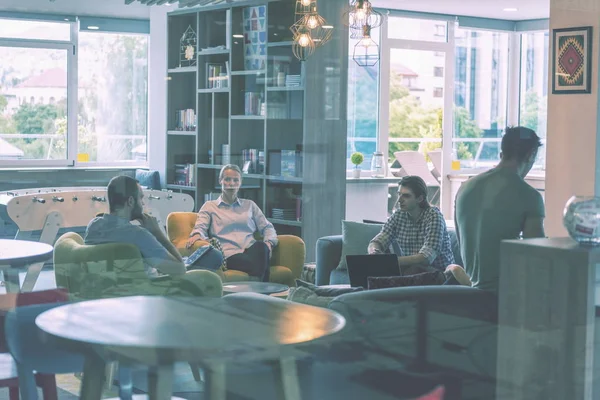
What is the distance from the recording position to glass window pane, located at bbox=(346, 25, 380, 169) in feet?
15.5

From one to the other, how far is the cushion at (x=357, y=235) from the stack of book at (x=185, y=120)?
0.99 m

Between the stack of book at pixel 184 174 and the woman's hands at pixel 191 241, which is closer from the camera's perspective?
the woman's hands at pixel 191 241

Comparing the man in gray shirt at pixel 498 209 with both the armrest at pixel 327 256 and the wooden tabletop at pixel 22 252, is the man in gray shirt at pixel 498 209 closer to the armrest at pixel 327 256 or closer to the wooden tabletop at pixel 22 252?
the armrest at pixel 327 256

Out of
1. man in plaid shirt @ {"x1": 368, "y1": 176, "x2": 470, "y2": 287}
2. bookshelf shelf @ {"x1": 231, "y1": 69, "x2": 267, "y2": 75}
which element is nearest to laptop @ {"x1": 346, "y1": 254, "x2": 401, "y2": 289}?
man in plaid shirt @ {"x1": 368, "y1": 176, "x2": 470, "y2": 287}

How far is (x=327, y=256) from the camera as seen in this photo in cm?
401

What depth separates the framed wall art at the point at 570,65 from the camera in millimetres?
3188

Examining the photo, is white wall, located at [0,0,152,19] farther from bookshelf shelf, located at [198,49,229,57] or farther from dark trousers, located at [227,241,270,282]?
dark trousers, located at [227,241,270,282]

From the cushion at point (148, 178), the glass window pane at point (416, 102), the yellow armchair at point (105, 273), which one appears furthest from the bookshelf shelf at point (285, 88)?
the yellow armchair at point (105, 273)

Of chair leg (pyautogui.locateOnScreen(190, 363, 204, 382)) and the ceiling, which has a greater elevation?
the ceiling

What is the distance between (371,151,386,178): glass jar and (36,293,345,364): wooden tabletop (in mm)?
1815

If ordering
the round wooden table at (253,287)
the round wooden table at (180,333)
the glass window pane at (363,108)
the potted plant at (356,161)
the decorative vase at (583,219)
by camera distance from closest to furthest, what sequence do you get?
the round wooden table at (180,333) < the decorative vase at (583,219) < the round wooden table at (253,287) < the potted plant at (356,161) < the glass window pane at (363,108)

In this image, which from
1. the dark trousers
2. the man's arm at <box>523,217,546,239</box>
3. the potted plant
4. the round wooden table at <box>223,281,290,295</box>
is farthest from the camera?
the potted plant

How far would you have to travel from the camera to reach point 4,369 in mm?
2758

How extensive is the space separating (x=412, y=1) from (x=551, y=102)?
321 cm
